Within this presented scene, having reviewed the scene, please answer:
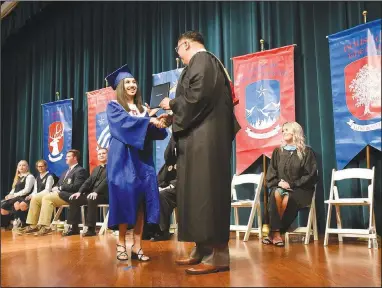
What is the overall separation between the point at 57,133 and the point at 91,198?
2513 millimetres

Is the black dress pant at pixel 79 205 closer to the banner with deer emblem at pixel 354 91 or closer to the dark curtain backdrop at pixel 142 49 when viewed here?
the dark curtain backdrop at pixel 142 49

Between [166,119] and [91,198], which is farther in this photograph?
[91,198]

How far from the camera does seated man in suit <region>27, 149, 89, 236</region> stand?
605cm

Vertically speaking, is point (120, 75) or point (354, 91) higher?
point (354, 91)

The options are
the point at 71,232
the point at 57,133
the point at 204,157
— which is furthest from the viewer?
the point at 57,133

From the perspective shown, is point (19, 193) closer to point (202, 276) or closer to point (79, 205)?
point (79, 205)

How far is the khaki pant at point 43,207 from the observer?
6.04 meters

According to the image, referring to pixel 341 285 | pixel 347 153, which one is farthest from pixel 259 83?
pixel 341 285

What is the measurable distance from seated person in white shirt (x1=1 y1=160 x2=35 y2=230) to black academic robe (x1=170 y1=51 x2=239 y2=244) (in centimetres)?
498

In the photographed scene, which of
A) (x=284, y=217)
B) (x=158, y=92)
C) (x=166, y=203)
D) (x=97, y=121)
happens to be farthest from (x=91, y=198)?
(x=284, y=217)

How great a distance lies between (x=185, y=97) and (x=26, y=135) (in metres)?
7.08

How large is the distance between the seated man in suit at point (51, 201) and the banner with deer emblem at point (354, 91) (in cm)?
370

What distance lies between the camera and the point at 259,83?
5395mm

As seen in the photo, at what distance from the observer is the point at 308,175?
4297mm
